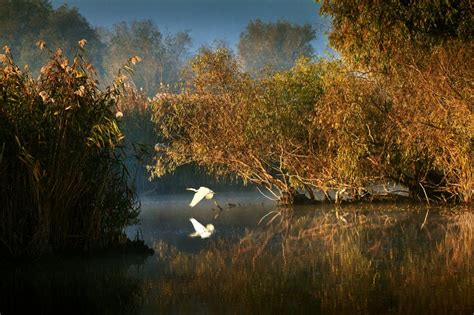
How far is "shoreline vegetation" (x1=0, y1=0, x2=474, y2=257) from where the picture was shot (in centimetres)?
1255

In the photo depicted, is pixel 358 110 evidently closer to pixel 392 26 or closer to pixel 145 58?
pixel 392 26

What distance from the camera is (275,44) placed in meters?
95.8

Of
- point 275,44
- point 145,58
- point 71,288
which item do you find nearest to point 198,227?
point 71,288

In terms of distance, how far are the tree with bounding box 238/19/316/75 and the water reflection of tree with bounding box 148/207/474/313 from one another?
77106 mm

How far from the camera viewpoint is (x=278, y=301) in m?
8.75

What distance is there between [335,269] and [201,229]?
723 centimetres

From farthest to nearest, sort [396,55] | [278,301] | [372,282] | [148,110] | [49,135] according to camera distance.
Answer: [148,110]
[396,55]
[49,135]
[372,282]
[278,301]

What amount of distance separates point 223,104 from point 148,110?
9.25 m

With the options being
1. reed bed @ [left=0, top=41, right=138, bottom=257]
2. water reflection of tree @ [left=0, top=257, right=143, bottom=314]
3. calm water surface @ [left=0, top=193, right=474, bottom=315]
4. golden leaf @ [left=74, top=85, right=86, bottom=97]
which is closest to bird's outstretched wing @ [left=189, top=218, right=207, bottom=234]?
calm water surface @ [left=0, top=193, right=474, bottom=315]

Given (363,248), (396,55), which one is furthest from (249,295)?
(396,55)

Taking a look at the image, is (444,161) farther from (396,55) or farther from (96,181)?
(96,181)

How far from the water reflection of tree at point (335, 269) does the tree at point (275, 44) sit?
7711 cm

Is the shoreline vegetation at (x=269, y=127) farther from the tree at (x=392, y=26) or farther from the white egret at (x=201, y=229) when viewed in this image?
the white egret at (x=201, y=229)

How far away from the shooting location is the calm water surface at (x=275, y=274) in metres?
8.59
